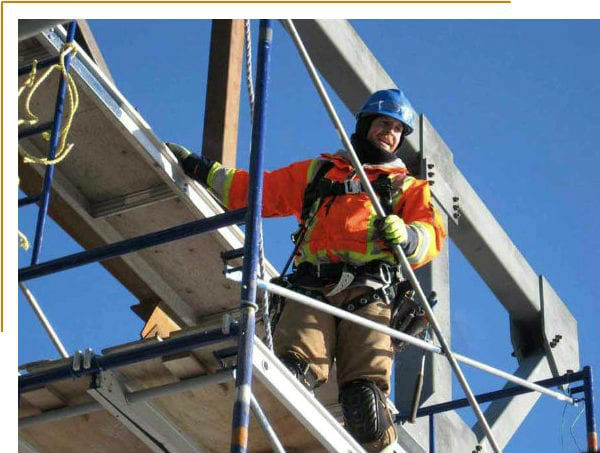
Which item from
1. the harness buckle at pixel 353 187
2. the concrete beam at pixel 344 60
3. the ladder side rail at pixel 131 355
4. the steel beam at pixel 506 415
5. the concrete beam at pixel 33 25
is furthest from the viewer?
the steel beam at pixel 506 415

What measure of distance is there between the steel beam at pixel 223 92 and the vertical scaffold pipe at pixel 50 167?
1.47 meters

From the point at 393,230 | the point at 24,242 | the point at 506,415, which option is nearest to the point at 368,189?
the point at 393,230

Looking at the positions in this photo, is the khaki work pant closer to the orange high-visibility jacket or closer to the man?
the man

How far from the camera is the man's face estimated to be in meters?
10.5

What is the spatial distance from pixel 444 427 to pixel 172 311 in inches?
102

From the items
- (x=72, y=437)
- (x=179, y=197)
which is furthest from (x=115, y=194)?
(x=72, y=437)

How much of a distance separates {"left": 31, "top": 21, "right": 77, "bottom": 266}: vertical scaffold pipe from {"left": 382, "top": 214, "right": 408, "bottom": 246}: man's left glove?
199 centimetres

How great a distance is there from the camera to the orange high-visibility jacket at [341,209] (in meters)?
9.76

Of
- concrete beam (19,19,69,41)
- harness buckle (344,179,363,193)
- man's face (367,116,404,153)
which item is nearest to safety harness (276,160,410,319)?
harness buckle (344,179,363,193)

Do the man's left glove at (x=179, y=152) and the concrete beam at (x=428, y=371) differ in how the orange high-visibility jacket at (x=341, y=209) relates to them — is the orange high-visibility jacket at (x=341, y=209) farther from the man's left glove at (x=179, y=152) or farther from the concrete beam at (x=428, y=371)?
the concrete beam at (x=428, y=371)

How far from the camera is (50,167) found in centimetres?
1000

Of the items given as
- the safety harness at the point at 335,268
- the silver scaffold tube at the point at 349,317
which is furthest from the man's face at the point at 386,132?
the silver scaffold tube at the point at 349,317

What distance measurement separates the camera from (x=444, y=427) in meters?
12.5

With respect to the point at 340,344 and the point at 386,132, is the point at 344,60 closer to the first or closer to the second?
the point at 386,132
